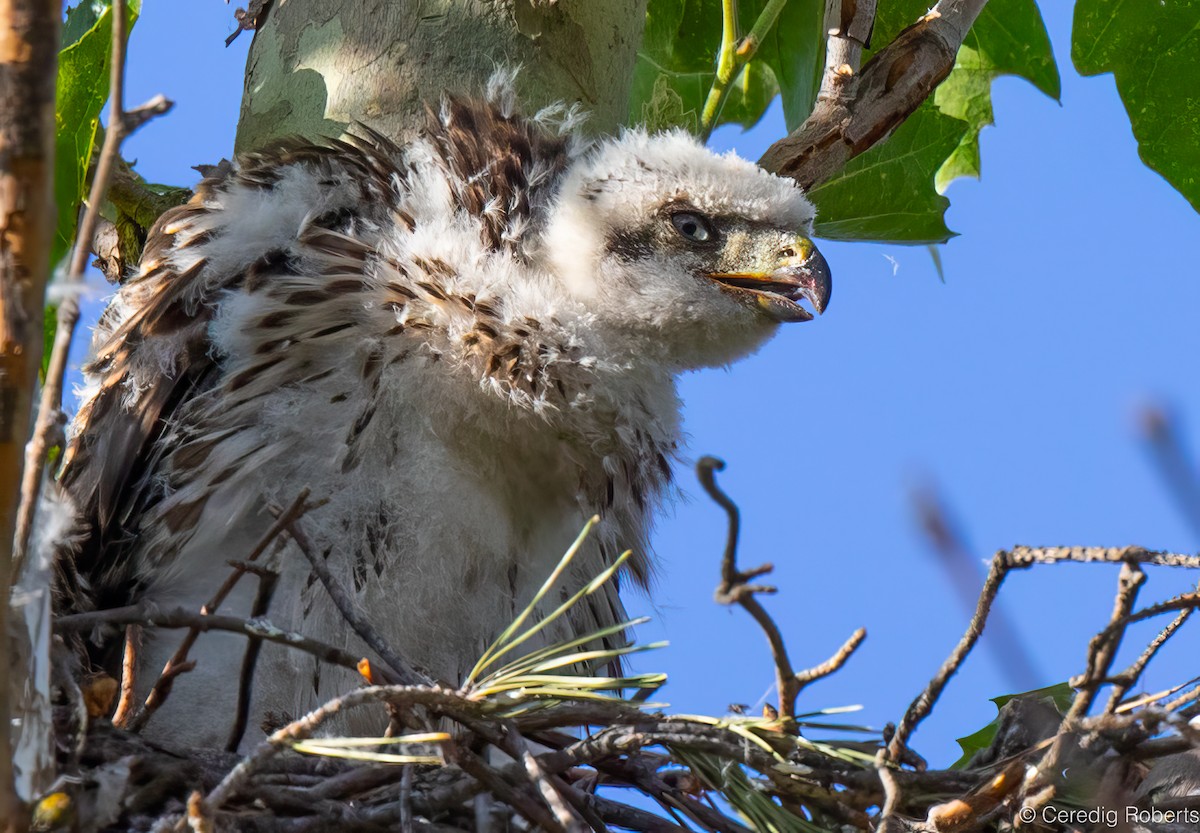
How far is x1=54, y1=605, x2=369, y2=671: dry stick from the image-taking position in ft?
6.93

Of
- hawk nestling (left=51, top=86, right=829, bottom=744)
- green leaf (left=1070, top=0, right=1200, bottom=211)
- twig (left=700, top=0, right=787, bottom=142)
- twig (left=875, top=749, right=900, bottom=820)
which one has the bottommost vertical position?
twig (left=875, top=749, right=900, bottom=820)

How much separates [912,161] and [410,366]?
1.78 meters

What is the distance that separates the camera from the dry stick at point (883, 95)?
319 cm

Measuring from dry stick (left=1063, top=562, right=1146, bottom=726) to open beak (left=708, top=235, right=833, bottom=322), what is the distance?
3.90 feet

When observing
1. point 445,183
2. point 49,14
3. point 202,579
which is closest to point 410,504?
point 202,579

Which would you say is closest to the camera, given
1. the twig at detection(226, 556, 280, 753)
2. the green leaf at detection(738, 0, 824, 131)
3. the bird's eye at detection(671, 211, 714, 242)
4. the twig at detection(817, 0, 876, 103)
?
the twig at detection(226, 556, 280, 753)

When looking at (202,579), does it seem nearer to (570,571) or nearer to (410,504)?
(410,504)

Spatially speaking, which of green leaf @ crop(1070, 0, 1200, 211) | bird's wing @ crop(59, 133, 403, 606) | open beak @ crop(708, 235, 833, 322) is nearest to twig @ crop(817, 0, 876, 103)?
open beak @ crop(708, 235, 833, 322)

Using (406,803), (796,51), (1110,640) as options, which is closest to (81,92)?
(796,51)

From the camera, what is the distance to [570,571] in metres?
3.12

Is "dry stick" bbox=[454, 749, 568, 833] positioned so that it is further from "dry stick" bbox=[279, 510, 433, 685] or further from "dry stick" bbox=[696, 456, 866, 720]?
"dry stick" bbox=[696, 456, 866, 720]

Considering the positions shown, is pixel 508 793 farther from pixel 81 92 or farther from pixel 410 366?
pixel 81 92

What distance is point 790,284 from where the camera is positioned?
2928 mm

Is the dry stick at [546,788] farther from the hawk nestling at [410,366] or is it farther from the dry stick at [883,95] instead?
the dry stick at [883,95]
